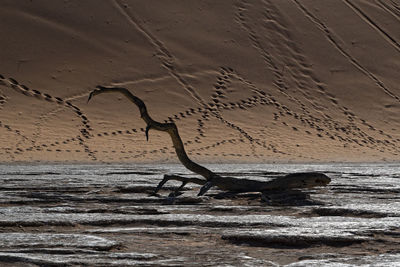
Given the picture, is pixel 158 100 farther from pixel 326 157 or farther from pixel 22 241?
pixel 22 241

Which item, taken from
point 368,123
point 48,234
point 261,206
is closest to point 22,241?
point 48,234

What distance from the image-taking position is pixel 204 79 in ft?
90.5

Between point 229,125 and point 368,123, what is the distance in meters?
5.17

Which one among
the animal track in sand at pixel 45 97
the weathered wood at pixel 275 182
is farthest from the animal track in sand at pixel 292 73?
the weathered wood at pixel 275 182

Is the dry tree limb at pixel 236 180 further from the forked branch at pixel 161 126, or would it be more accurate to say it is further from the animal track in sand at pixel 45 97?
the animal track in sand at pixel 45 97

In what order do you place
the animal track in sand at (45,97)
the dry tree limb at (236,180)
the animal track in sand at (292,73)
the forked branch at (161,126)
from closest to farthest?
the forked branch at (161,126), the dry tree limb at (236,180), the animal track in sand at (45,97), the animal track in sand at (292,73)

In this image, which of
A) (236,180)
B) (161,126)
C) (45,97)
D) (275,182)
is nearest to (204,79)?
(45,97)

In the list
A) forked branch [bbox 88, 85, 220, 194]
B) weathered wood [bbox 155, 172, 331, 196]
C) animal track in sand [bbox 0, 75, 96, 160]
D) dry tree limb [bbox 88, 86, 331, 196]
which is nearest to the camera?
forked branch [bbox 88, 85, 220, 194]

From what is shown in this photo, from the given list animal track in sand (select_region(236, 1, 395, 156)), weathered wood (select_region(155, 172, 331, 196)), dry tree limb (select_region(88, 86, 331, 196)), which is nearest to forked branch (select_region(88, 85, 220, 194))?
dry tree limb (select_region(88, 86, 331, 196))

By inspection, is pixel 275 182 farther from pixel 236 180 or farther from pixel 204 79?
pixel 204 79

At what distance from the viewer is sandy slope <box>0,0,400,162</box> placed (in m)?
22.9

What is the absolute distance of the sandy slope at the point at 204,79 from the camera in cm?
2291

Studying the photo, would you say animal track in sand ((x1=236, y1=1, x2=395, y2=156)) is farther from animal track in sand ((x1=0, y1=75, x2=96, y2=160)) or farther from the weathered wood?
the weathered wood

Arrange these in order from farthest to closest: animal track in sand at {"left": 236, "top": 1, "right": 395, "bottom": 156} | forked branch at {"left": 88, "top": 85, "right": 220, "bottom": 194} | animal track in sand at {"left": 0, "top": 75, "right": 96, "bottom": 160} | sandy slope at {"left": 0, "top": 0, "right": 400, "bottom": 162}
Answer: animal track in sand at {"left": 236, "top": 1, "right": 395, "bottom": 156}, animal track in sand at {"left": 0, "top": 75, "right": 96, "bottom": 160}, sandy slope at {"left": 0, "top": 0, "right": 400, "bottom": 162}, forked branch at {"left": 88, "top": 85, "right": 220, "bottom": 194}
